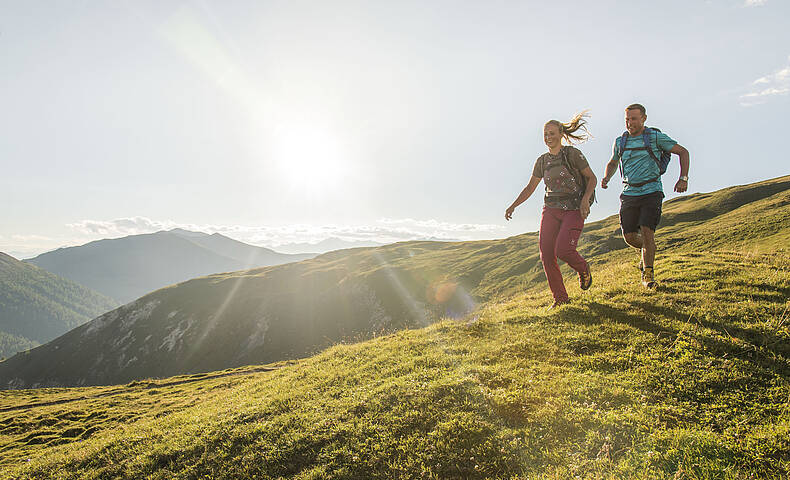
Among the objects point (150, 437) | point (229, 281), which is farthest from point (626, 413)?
point (229, 281)

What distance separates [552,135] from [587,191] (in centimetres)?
186

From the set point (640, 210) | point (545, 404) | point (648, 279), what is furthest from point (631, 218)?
point (545, 404)

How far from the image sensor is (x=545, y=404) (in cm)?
569

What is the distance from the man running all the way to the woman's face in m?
1.76

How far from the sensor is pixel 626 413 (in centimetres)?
498

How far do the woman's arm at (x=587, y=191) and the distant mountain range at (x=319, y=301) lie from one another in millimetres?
31864

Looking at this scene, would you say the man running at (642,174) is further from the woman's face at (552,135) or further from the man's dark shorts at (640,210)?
the woman's face at (552,135)

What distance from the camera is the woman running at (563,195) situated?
8.96 meters

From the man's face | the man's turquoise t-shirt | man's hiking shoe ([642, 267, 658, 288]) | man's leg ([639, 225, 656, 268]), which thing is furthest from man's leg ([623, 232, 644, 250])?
the man's face

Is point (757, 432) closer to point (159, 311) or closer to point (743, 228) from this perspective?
point (743, 228)

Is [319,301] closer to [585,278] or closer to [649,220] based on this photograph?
[585,278]

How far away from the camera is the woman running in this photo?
8961 mm

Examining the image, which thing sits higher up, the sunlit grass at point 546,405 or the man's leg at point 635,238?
the man's leg at point 635,238

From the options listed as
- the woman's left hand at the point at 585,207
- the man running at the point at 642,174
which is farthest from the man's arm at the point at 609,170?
the woman's left hand at the point at 585,207
